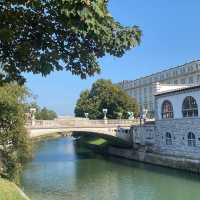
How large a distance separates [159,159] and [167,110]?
473 centimetres

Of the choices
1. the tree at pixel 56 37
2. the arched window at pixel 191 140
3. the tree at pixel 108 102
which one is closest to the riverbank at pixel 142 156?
the arched window at pixel 191 140

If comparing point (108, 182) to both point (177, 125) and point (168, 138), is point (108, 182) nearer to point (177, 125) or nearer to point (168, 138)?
point (177, 125)

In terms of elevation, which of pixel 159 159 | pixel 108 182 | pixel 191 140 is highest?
pixel 191 140

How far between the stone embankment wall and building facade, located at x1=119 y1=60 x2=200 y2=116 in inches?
874

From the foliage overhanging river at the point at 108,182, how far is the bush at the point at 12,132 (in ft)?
8.13

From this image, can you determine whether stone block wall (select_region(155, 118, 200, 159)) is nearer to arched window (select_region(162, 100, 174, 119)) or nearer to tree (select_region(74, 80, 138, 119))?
arched window (select_region(162, 100, 174, 119))

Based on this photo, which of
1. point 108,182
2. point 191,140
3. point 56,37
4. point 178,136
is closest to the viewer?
point 56,37

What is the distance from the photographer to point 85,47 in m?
7.05

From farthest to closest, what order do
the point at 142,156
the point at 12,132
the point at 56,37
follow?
the point at 142,156, the point at 12,132, the point at 56,37

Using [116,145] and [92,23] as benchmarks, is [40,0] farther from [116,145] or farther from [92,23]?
[116,145]

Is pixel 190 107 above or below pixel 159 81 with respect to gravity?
below

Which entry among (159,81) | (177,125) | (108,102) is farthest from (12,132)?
(159,81)

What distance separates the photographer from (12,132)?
26.9m

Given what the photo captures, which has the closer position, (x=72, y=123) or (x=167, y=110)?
(x=167, y=110)
